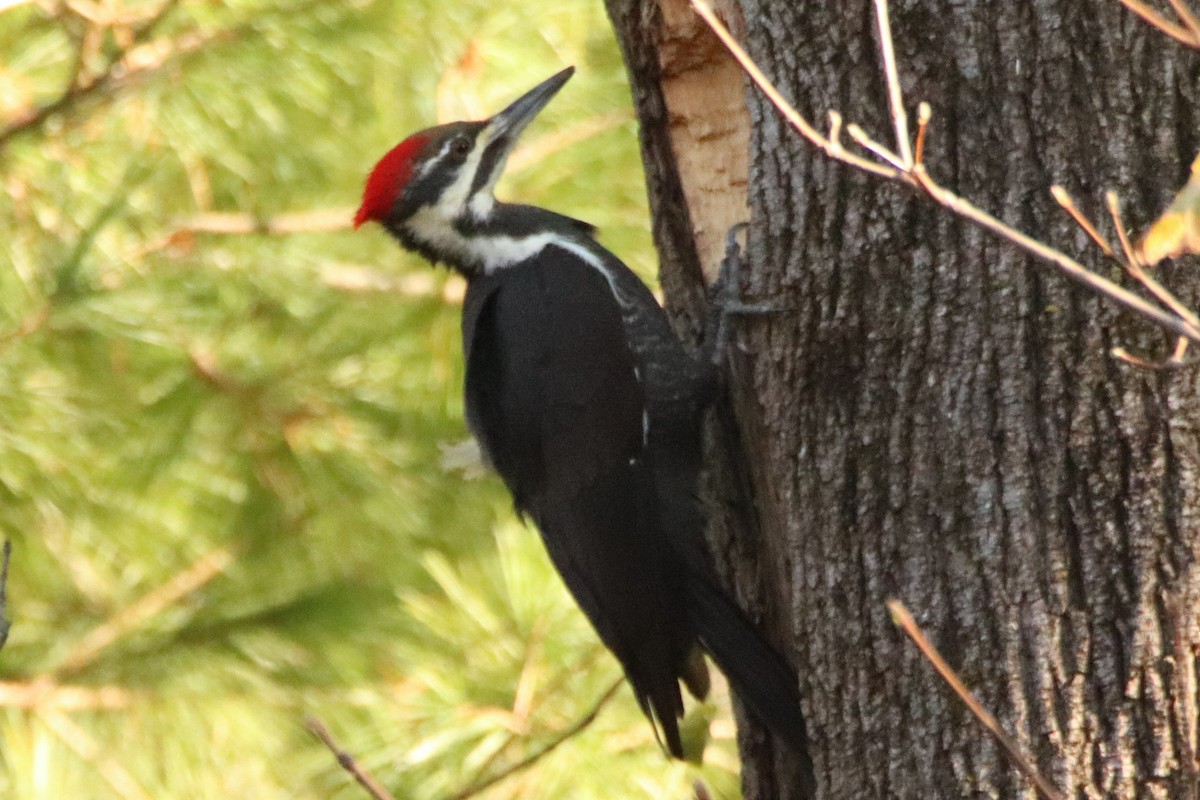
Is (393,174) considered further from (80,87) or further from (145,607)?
(145,607)

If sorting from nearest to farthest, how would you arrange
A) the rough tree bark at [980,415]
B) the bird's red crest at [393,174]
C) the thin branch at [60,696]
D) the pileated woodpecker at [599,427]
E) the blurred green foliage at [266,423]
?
1. the rough tree bark at [980,415]
2. the pileated woodpecker at [599,427]
3. the bird's red crest at [393,174]
4. the blurred green foliage at [266,423]
5. the thin branch at [60,696]

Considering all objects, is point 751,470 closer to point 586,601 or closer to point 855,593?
point 586,601

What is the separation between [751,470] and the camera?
2643 mm

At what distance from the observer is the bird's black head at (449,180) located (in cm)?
324

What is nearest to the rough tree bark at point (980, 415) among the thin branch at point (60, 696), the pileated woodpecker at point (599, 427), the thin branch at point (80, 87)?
the pileated woodpecker at point (599, 427)

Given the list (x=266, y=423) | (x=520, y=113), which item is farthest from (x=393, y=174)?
(x=266, y=423)

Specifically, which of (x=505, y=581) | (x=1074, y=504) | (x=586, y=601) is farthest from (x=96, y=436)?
(x=1074, y=504)

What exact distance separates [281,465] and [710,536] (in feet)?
5.67

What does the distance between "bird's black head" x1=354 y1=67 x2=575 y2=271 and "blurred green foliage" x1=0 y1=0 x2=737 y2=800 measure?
0.78 metres

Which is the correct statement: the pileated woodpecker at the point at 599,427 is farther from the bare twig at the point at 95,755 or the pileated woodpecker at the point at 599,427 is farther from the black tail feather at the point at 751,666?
the bare twig at the point at 95,755

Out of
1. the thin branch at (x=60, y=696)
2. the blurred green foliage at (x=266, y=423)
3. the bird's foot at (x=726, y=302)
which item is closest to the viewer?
the bird's foot at (x=726, y=302)

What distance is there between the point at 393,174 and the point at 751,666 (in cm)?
141

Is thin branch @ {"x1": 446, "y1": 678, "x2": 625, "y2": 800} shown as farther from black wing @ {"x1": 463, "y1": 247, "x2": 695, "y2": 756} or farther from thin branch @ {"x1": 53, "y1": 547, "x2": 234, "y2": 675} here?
thin branch @ {"x1": 53, "y1": 547, "x2": 234, "y2": 675}

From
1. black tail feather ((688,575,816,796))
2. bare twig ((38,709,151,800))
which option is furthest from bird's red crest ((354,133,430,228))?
bare twig ((38,709,151,800))
